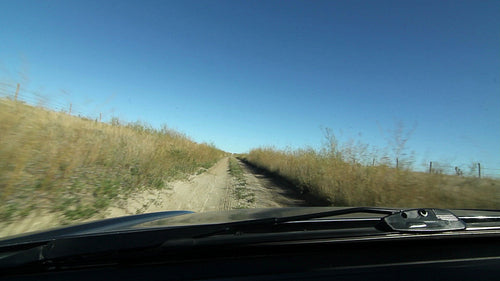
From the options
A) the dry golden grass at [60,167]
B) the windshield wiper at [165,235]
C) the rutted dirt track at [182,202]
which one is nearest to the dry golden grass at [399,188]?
the rutted dirt track at [182,202]

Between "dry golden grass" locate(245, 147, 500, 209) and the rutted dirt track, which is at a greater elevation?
"dry golden grass" locate(245, 147, 500, 209)

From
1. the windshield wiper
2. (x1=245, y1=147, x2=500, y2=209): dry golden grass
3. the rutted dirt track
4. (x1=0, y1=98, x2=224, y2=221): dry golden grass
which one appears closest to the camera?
the windshield wiper

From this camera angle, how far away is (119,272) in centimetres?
128

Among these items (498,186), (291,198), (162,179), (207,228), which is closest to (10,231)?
(207,228)

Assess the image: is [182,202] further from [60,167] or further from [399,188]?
[399,188]

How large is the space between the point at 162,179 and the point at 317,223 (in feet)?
25.3

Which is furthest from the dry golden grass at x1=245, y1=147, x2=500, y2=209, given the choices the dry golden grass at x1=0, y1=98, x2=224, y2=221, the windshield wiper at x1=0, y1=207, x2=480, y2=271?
the dry golden grass at x1=0, y1=98, x2=224, y2=221

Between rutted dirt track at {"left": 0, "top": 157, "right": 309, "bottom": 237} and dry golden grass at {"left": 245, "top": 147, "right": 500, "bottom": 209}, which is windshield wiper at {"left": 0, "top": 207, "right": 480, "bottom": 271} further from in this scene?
dry golden grass at {"left": 245, "top": 147, "right": 500, "bottom": 209}

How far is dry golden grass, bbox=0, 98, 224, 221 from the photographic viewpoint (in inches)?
163

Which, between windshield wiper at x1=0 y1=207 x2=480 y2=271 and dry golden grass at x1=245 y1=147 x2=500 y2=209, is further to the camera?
dry golden grass at x1=245 y1=147 x2=500 y2=209

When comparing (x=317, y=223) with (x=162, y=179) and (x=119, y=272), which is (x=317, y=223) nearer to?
(x=119, y=272)

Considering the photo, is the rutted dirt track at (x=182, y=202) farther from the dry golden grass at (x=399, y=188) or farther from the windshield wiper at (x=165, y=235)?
the windshield wiper at (x=165, y=235)

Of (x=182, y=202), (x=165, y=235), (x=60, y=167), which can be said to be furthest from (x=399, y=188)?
(x=60, y=167)

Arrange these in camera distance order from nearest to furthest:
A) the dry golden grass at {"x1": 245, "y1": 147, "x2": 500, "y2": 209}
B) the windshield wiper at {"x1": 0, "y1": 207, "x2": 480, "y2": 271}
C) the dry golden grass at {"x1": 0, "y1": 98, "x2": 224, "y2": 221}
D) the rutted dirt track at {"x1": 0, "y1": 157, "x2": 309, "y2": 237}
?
the windshield wiper at {"x1": 0, "y1": 207, "x2": 480, "y2": 271} → the rutted dirt track at {"x1": 0, "y1": 157, "x2": 309, "y2": 237} → the dry golden grass at {"x1": 0, "y1": 98, "x2": 224, "y2": 221} → the dry golden grass at {"x1": 245, "y1": 147, "x2": 500, "y2": 209}
